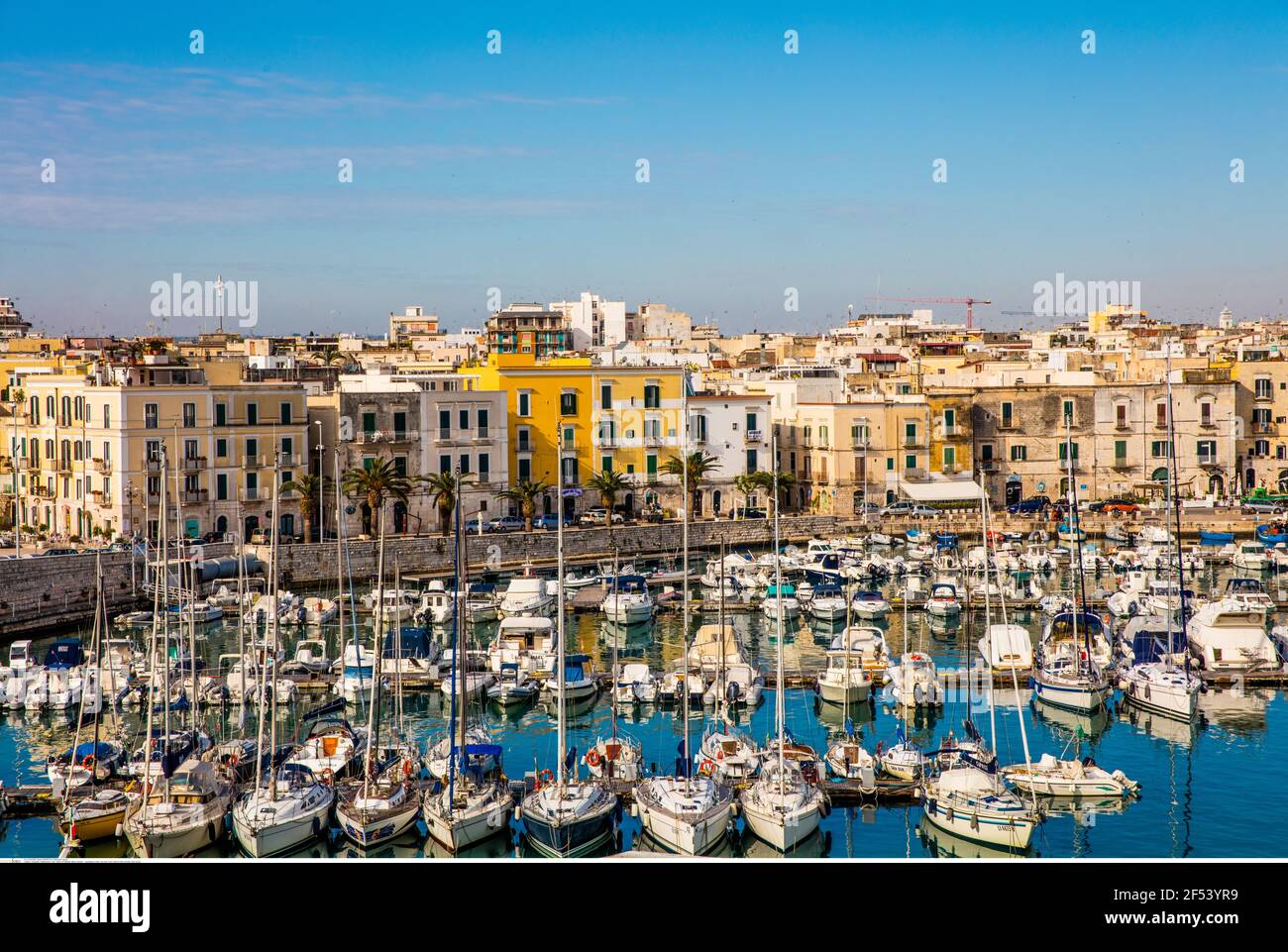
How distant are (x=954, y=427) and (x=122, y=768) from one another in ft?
94.9

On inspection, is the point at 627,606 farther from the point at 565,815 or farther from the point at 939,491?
the point at 939,491

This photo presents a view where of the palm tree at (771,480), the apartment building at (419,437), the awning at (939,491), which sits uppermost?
the apartment building at (419,437)

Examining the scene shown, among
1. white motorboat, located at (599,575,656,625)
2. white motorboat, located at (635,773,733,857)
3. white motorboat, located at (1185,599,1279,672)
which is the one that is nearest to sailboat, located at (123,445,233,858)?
white motorboat, located at (635,773,733,857)

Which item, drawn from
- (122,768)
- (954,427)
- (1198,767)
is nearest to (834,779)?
(1198,767)

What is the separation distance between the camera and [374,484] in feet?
111

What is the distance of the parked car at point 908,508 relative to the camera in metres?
39.1

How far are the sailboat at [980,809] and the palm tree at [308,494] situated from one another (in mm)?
19915

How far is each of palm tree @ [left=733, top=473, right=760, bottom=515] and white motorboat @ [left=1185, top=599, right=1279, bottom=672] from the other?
665 inches

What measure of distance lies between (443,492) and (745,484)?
8.02 m

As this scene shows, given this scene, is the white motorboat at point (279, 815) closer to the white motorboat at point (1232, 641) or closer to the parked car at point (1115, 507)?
the white motorboat at point (1232, 641)

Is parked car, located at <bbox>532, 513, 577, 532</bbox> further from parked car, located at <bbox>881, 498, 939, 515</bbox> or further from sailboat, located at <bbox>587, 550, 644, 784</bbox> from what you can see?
sailboat, located at <bbox>587, 550, 644, 784</bbox>

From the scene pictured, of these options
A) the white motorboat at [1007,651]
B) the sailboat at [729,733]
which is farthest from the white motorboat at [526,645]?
the white motorboat at [1007,651]

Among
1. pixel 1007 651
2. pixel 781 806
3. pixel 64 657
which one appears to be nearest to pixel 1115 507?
pixel 1007 651

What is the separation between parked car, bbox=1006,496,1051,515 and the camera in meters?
39.8
